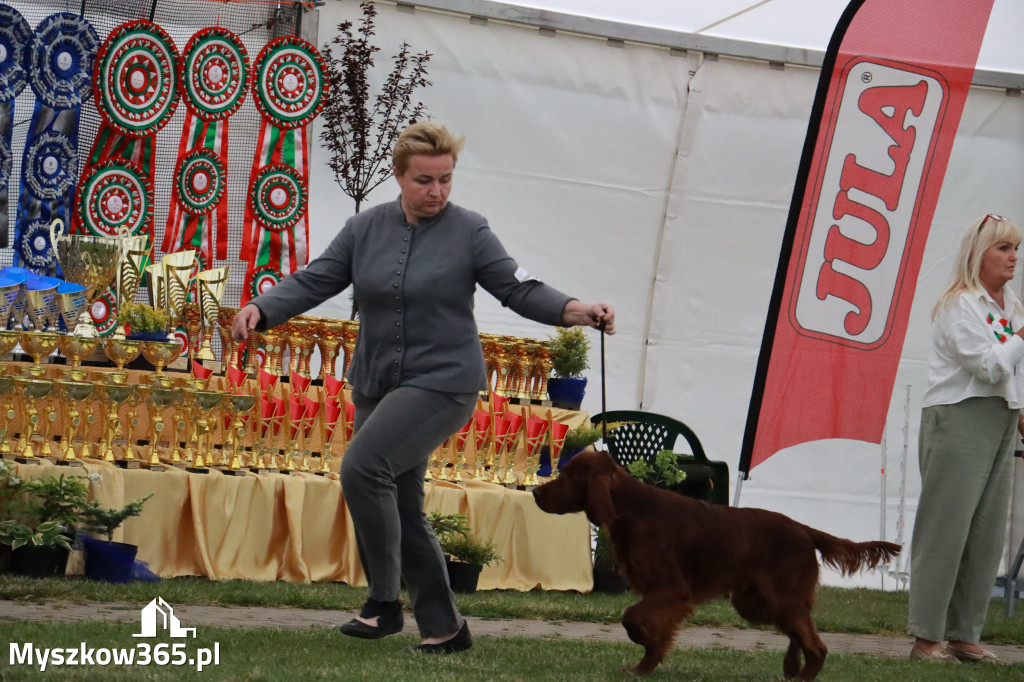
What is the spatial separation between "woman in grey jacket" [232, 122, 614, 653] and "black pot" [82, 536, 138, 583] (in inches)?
69.8

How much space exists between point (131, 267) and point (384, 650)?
3.68 meters

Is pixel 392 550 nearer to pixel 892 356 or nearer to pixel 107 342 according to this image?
pixel 107 342

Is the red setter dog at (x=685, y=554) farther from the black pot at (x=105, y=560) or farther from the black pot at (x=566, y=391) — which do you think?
the black pot at (x=566, y=391)

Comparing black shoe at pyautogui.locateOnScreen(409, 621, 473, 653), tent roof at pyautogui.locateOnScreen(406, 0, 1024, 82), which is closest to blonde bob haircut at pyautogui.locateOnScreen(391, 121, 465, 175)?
black shoe at pyautogui.locateOnScreen(409, 621, 473, 653)

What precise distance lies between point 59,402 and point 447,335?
262 centimetres

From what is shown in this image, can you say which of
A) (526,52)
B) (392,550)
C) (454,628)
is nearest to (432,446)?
(392,550)

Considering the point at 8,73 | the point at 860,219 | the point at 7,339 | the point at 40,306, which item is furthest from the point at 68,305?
the point at 860,219

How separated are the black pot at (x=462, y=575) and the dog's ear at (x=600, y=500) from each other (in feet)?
7.17

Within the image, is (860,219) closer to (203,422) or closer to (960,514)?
(960,514)

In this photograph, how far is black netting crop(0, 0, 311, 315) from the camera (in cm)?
823

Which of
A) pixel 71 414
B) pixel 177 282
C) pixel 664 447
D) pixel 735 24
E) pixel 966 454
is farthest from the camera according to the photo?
pixel 735 24

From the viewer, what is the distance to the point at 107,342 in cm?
595

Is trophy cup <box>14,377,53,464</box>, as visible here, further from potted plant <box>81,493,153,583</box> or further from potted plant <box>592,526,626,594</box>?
potted plant <box>592,526,626,594</box>

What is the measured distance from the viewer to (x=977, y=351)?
15.8 ft
